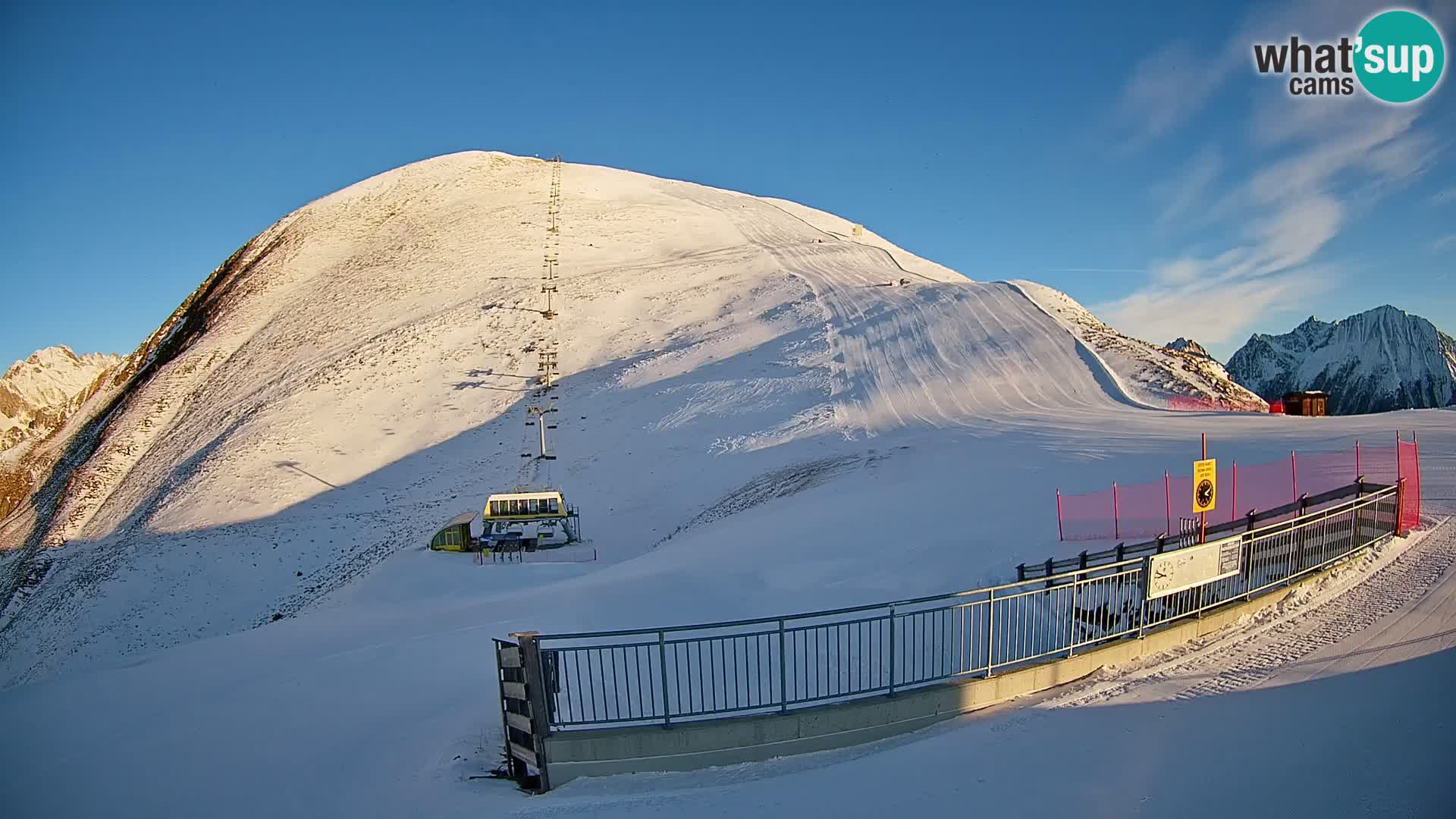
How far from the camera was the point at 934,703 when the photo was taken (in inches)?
316

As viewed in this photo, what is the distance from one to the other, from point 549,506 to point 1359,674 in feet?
69.8

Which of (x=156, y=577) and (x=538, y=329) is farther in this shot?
(x=538, y=329)

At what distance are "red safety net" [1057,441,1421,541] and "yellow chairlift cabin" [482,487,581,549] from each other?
15071 mm

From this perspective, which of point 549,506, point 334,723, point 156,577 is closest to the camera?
point 334,723

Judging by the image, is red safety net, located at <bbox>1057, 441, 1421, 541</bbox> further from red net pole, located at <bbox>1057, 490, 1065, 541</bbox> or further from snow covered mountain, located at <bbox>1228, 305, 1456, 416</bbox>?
snow covered mountain, located at <bbox>1228, 305, 1456, 416</bbox>

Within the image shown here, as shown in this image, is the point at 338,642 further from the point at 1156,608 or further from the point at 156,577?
the point at 156,577

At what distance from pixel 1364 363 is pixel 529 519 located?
104527 mm

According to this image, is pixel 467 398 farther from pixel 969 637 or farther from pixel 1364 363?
pixel 1364 363

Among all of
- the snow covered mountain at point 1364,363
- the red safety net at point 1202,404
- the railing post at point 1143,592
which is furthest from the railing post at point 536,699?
the snow covered mountain at point 1364,363

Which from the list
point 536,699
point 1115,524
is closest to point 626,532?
point 1115,524

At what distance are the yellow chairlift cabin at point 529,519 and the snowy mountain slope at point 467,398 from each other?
215 cm

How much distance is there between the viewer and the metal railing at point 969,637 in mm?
8539

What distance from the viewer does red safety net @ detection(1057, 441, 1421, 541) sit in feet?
49.6

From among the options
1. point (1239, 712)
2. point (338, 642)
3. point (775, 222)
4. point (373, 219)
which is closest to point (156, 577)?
point (338, 642)
